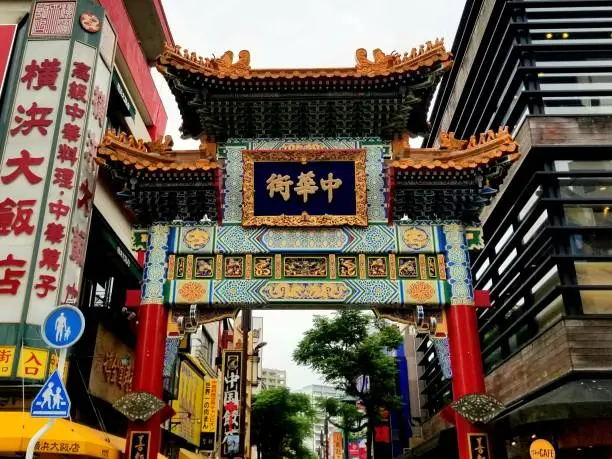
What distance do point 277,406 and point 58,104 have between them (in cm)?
3166

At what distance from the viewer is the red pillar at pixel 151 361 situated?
9.28m

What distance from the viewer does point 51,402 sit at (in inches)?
237

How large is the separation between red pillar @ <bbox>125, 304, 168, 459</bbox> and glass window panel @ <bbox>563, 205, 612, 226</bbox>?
30.5 feet

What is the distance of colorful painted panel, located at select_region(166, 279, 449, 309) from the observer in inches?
396

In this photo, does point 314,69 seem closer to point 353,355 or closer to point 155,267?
point 155,267

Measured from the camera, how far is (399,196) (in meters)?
10.7

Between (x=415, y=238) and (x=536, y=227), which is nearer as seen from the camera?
(x=415, y=238)

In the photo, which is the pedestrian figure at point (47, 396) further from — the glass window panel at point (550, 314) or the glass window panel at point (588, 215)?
the glass window panel at point (588, 215)

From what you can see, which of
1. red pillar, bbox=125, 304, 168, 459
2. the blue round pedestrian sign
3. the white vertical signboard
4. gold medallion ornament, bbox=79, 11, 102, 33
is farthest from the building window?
gold medallion ornament, bbox=79, 11, 102, 33

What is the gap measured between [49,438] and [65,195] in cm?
481

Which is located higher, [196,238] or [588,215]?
[588,215]

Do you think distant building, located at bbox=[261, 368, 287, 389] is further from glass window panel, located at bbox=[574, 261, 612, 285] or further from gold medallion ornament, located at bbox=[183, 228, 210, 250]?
gold medallion ornament, located at bbox=[183, 228, 210, 250]

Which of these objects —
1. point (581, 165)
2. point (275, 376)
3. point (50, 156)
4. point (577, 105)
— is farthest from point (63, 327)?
point (275, 376)

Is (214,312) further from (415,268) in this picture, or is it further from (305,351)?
(305,351)
